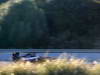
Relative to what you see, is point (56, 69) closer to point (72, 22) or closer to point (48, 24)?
point (48, 24)

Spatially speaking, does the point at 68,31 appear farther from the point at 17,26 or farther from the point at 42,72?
the point at 42,72

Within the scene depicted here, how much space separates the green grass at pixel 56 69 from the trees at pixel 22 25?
21417 millimetres

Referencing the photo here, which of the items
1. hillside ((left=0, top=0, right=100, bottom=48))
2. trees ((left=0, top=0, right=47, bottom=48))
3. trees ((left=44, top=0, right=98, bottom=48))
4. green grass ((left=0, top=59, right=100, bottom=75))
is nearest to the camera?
green grass ((left=0, top=59, right=100, bottom=75))

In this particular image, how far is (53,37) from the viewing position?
38.5m

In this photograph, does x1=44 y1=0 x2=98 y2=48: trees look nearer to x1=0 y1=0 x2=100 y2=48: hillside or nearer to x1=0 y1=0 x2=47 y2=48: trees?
x1=0 y1=0 x2=100 y2=48: hillside

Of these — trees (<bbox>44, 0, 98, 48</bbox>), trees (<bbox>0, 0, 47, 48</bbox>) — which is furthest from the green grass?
trees (<bbox>44, 0, 98, 48</bbox>)

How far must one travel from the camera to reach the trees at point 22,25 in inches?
1439

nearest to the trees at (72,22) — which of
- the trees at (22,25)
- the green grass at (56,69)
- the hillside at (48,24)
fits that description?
the hillside at (48,24)

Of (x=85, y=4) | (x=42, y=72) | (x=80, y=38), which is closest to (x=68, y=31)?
(x=80, y=38)

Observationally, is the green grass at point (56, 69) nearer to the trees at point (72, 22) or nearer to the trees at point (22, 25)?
the trees at point (22, 25)

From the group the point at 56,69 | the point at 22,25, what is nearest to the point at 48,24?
the point at 22,25

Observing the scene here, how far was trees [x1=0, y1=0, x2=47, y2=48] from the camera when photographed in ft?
120

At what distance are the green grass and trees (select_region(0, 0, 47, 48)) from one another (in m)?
21.4

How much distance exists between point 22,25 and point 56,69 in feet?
73.7
